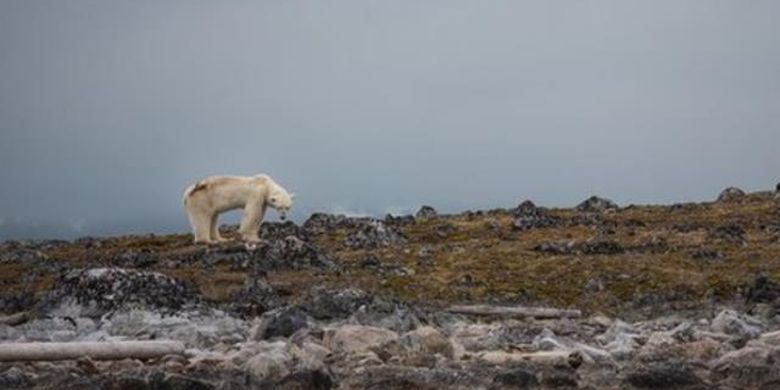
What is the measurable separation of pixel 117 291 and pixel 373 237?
733 inches

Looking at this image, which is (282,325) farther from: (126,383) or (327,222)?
(327,222)

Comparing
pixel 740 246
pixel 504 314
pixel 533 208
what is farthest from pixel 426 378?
pixel 533 208

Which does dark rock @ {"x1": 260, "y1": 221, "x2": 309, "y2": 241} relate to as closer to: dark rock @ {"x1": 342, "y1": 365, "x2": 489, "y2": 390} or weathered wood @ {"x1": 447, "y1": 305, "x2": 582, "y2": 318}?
weathered wood @ {"x1": 447, "y1": 305, "x2": 582, "y2": 318}

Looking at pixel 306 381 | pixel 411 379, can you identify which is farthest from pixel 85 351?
pixel 411 379

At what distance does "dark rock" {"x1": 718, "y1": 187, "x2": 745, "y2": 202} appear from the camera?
6885cm

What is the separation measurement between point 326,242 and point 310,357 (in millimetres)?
30263

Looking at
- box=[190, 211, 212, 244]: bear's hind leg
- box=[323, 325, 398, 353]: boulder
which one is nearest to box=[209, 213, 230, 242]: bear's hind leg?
box=[190, 211, 212, 244]: bear's hind leg

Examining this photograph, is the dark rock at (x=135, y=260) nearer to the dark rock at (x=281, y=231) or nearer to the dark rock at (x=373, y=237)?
the dark rock at (x=281, y=231)

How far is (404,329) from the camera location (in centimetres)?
2536

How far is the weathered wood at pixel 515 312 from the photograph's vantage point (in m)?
29.3

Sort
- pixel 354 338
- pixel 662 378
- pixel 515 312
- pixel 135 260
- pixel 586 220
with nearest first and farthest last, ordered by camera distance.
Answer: pixel 662 378 < pixel 354 338 < pixel 515 312 < pixel 135 260 < pixel 586 220

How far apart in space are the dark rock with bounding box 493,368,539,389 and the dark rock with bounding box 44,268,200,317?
13943 millimetres

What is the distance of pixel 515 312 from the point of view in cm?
2930

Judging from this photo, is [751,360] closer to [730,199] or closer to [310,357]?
[310,357]
